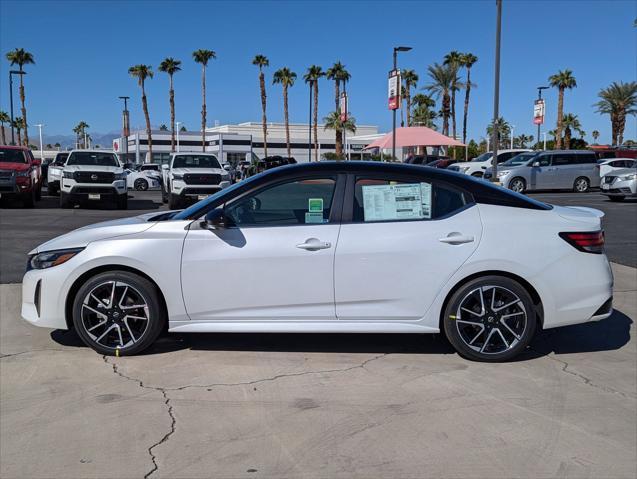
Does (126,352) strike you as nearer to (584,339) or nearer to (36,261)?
(36,261)

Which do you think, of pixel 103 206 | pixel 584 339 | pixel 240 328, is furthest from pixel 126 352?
pixel 103 206

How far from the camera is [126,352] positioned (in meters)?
5.09

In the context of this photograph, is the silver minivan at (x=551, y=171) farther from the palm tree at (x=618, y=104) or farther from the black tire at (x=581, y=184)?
the palm tree at (x=618, y=104)

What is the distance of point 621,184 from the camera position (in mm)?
21219

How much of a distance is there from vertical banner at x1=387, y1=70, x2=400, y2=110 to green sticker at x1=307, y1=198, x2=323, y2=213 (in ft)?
73.6

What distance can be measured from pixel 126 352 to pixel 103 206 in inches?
637

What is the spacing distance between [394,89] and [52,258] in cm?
2337

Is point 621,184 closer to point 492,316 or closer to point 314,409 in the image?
point 492,316

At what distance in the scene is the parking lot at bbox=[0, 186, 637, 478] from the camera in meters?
3.46

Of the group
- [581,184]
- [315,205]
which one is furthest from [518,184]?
[315,205]

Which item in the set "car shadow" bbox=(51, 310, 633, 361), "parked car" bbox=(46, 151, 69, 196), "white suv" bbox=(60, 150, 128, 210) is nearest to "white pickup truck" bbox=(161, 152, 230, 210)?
"white suv" bbox=(60, 150, 128, 210)

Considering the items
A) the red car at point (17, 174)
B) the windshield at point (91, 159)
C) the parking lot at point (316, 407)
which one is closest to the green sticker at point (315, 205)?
the parking lot at point (316, 407)

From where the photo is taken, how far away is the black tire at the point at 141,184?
34375 mm

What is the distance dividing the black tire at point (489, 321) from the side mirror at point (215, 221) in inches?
75.2
